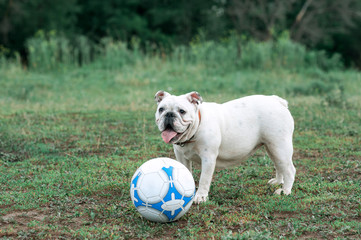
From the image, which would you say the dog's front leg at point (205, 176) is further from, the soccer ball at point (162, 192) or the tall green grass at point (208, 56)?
the tall green grass at point (208, 56)

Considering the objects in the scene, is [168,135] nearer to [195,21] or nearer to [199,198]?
[199,198]

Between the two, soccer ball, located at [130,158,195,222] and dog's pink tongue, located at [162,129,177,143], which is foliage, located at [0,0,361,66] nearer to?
dog's pink tongue, located at [162,129,177,143]

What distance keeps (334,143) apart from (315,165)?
1.38 metres

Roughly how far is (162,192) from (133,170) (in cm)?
223

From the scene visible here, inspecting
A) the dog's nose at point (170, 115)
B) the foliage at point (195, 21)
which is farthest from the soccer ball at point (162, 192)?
the foliage at point (195, 21)

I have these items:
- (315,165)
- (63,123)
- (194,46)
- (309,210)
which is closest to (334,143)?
(315,165)

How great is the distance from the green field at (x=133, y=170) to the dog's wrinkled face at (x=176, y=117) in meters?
0.89

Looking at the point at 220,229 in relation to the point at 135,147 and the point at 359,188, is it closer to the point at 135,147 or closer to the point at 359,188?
the point at 359,188

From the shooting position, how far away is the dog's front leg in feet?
18.2

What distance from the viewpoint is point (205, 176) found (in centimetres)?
559

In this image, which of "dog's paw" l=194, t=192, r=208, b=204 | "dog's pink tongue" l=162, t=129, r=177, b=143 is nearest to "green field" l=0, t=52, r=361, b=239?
"dog's paw" l=194, t=192, r=208, b=204

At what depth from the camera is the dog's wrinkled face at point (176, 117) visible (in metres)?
5.17

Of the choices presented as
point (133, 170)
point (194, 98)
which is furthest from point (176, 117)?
point (133, 170)

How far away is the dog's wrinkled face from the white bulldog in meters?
0.02
